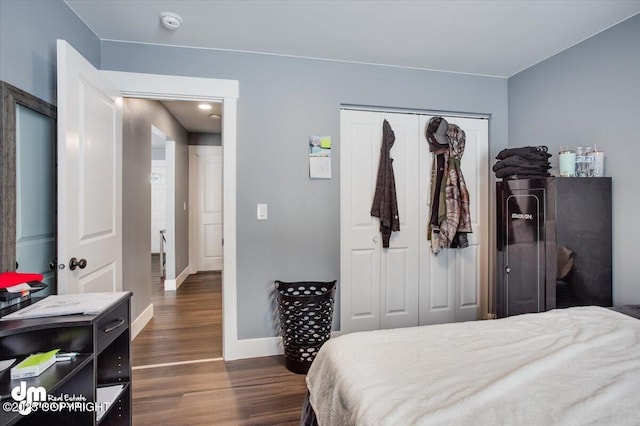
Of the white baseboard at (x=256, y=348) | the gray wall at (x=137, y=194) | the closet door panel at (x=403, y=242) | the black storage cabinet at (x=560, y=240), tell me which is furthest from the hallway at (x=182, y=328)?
the black storage cabinet at (x=560, y=240)

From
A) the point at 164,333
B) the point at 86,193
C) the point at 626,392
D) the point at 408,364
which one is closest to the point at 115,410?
the point at 86,193

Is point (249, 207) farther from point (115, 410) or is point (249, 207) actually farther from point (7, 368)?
point (7, 368)

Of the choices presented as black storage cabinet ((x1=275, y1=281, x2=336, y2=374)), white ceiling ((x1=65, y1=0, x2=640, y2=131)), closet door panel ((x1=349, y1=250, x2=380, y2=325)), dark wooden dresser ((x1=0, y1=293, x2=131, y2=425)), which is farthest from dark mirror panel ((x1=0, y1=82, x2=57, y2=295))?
closet door panel ((x1=349, y1=250, x2=380, y2=325))

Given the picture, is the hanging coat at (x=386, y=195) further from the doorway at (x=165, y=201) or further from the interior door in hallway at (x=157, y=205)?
the interior door in hallway at (x=157, y=205)

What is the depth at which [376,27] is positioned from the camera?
221cm

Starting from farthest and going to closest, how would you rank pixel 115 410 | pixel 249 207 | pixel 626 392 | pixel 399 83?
pixel 399 83 < pixel 249 207 < pixel 115 410 < pixel 626 392

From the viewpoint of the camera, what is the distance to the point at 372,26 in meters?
2.20

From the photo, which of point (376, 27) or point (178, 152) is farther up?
point (376, 27)

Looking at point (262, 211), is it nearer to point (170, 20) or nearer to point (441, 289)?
point (170, 20)

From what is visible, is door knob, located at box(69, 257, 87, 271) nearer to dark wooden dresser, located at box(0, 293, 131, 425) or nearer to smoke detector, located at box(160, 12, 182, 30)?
dark wooden dresser, located at box(0, 293, 131, 425)

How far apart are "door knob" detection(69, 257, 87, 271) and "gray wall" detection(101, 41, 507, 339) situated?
3.34ft

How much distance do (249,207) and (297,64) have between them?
121cm

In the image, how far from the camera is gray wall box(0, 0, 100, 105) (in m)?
A: 1.49

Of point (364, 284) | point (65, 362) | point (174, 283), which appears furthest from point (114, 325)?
point (174, 283)
